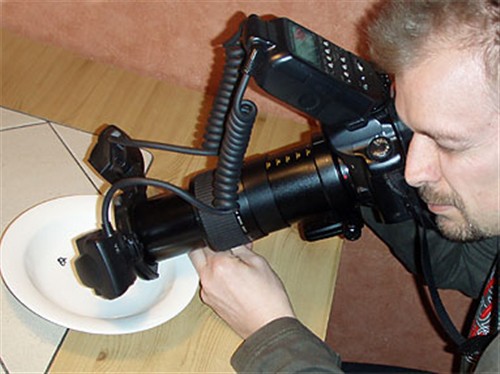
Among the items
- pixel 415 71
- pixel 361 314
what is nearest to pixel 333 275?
pixel 415 71

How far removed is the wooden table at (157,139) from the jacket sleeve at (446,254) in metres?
0.08

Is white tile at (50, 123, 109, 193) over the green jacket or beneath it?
beneath

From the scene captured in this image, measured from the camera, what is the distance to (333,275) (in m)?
1.14

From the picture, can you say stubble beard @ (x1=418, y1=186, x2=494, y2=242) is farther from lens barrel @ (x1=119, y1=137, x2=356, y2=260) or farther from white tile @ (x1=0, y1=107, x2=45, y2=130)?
white tile @ (x1=0, y1=107, x2=45, y2=130)

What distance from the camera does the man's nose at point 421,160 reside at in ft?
2.80

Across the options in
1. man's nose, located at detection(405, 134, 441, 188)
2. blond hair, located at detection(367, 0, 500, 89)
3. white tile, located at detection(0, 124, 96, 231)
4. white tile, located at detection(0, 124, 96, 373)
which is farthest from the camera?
white tile, located at detection(0, 124, 96, 231)

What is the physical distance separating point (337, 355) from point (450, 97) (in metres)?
0.36

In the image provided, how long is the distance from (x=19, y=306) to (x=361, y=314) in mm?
823

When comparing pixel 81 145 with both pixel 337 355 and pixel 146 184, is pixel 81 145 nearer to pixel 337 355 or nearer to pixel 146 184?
pixel 146 184

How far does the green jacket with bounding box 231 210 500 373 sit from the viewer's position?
91cm

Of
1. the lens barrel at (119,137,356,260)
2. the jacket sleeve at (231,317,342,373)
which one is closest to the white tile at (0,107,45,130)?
the lens barrel at (119,137,356,260)

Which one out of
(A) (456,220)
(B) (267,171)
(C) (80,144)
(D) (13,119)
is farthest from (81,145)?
(A) (456,220)

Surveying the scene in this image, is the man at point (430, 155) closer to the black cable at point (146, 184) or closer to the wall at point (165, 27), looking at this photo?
the black cable at point (146, 184)

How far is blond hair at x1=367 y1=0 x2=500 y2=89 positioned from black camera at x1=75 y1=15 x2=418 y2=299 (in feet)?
0.16
